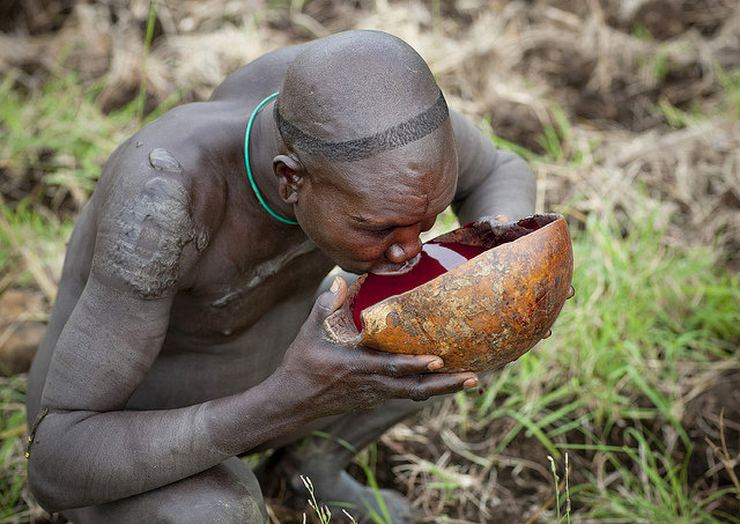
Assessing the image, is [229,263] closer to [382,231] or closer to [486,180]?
[382,231]

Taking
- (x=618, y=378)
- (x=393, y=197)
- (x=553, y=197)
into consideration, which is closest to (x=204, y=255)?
(x=393, y=197)

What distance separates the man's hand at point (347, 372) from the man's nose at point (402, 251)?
6.5 inches

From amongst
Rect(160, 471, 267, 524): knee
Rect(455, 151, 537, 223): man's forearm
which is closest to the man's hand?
Rect(160, 471, 267, 524): knee

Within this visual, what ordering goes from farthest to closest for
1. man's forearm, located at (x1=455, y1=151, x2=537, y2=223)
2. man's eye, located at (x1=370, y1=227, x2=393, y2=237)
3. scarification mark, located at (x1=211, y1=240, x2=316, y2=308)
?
man's forearm, located at (x1=455, y1=151, x2=537, y2=223) → scarification mark, located at (x1=211, y1=240, x2=316, y2=308) → man's eye, located at (x1=370, y1=227, x2=393, y2=237)

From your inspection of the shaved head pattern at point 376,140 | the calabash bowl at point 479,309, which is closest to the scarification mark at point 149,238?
A: the shaved head pattern at point 376,140

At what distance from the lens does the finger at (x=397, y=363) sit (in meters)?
1.98

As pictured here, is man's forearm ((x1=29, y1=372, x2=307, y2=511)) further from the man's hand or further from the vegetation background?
the vegetation background

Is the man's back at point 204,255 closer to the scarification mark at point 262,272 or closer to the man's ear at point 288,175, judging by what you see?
the scarification mark at point 262,272

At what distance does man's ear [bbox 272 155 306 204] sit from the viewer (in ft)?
7.00

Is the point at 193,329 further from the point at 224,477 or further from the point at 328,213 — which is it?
the point at 328,213

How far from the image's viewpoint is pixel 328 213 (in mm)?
2129

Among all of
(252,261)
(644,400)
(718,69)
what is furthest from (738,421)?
(718,69)

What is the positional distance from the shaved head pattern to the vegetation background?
0.78 metres

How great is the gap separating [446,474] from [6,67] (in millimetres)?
3430
